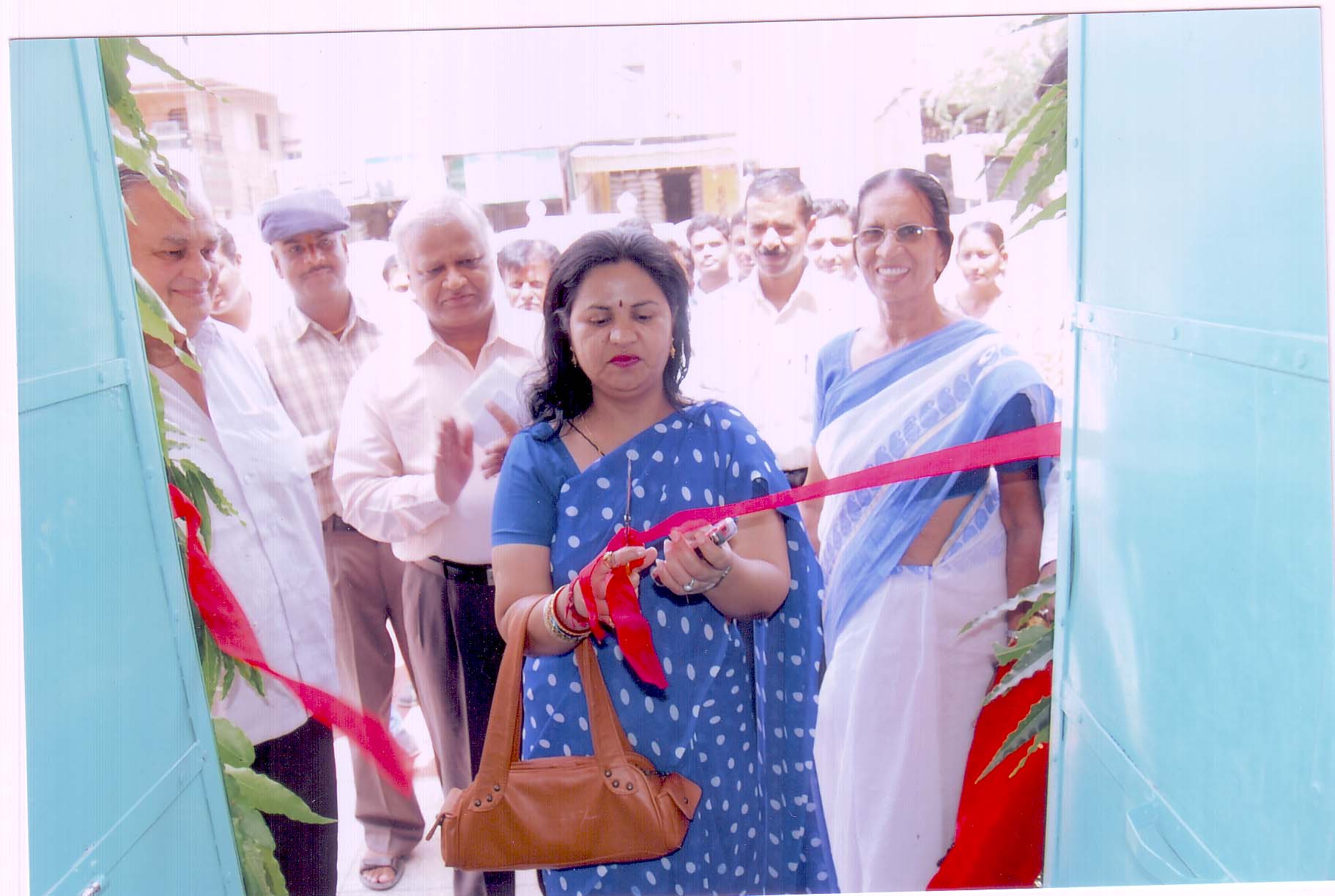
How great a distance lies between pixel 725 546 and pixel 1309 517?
768 millimetres

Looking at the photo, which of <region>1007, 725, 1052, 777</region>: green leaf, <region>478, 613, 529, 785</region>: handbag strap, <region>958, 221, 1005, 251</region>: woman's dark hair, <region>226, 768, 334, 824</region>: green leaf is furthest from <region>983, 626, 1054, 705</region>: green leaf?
<region>226, 768, 334, 824</region>: green leaf

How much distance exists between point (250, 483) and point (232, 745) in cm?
44

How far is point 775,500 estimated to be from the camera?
1612 millimetres

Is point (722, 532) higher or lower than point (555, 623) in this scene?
higher

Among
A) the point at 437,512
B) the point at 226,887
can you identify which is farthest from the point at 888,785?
the point at 226,887

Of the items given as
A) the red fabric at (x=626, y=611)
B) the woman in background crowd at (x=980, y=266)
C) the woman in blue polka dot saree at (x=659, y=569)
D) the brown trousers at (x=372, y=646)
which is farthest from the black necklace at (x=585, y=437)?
the woman in background crowd at (x=980, y=266)

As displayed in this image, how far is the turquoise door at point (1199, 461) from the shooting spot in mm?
1313

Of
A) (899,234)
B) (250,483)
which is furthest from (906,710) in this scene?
(250,483)

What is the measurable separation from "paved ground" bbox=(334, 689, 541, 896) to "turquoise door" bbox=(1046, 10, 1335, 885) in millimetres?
996

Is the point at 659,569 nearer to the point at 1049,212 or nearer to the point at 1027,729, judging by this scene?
the point at 1027,729

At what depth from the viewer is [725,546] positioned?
1.58 m

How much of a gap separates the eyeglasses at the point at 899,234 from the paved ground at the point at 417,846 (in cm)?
103

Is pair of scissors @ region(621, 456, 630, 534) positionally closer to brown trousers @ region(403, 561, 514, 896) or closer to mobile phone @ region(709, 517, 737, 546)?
mobile phone @ region(709, 517, 737, 546)

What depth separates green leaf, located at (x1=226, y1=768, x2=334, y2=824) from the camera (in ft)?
5.58
